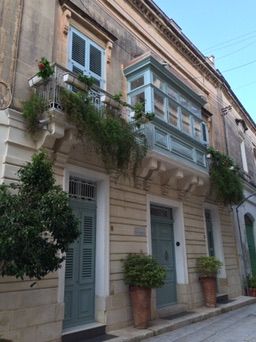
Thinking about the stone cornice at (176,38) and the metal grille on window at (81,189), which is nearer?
the metal grille on window at (81,189)

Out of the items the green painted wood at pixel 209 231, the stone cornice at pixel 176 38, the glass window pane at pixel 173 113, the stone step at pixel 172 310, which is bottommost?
the stone step at pixel 172 310

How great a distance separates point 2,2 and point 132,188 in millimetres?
5072

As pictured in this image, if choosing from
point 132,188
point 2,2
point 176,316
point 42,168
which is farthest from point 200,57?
point 42,168

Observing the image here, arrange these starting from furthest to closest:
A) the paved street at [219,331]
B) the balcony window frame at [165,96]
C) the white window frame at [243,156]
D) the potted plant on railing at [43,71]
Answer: the white window frame at [243,156]
the balcony window frame at [165,96]
the paved street at [219,331]
the potted plant on railing at [43,71]

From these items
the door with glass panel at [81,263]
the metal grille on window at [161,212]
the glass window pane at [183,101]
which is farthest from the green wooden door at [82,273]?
the glass window pane at [183,101]

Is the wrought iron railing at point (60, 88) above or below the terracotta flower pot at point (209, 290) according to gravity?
above

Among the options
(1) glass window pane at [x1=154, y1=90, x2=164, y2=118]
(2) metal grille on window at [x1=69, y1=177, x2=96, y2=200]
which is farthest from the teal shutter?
(2) metal grille on window at [x1=69, y1=177, x2=96, y2=200]

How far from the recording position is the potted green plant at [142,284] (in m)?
7.25

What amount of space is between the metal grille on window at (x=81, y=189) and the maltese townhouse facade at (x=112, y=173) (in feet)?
0.09

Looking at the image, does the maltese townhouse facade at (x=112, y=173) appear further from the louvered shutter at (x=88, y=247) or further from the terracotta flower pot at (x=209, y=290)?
the terracotta flower pot at (x=209, y=290)

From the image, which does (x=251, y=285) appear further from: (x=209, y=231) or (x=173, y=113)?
(x=173, y=113)

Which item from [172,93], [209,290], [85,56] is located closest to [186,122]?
[172,93]

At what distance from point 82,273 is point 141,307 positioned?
1487 mm

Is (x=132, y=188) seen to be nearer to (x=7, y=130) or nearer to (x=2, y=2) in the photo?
(x=7, y=130)
